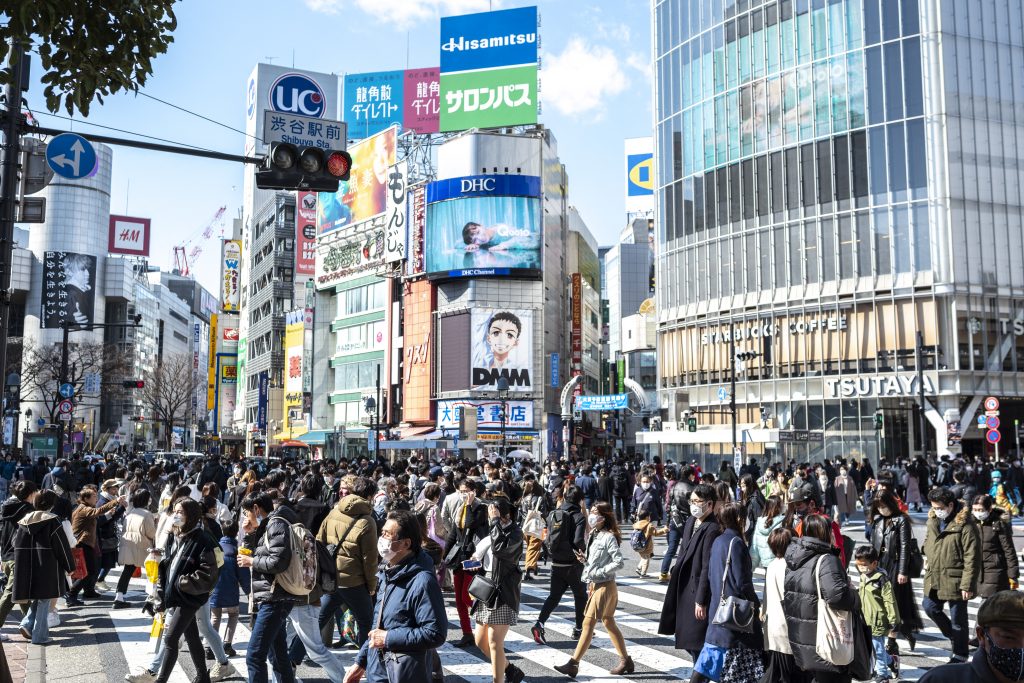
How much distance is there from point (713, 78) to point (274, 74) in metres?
84.2

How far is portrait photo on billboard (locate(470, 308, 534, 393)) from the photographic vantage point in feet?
214

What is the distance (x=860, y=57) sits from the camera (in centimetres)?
4906

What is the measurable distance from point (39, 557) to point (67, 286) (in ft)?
407

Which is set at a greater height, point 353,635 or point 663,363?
point 663,363

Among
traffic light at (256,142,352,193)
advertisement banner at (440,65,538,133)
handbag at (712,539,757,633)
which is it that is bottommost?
handbag at (712,539,757,633)

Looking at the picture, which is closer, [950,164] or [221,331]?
[950,164]

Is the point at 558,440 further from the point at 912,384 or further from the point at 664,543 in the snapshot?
the point at 664,543

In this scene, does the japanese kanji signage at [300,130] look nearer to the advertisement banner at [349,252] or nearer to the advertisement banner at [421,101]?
the advertisement banner at [349,252]

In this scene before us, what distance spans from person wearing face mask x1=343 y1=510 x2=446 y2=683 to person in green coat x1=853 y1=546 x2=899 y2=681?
193 inches

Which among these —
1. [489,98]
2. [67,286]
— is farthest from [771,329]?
[67,286]

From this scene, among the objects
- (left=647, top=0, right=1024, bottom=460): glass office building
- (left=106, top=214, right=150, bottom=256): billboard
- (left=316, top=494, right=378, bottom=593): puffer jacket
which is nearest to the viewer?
(left=316, top=494, right=378, bottom=593): puffer jacket

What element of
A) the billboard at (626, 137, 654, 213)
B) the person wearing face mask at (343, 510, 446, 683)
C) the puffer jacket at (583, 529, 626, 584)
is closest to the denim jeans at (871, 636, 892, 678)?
the puffer jacket at (583, 529, 626, 584)

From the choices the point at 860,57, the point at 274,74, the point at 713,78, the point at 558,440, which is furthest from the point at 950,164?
the point at 274,74

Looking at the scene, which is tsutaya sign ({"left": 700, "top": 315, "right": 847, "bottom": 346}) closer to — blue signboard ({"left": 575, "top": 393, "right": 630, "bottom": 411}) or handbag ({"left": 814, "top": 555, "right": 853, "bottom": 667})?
blue signboard ({"left": 575, "top": 393, "right": 630, "bottom": 411})
